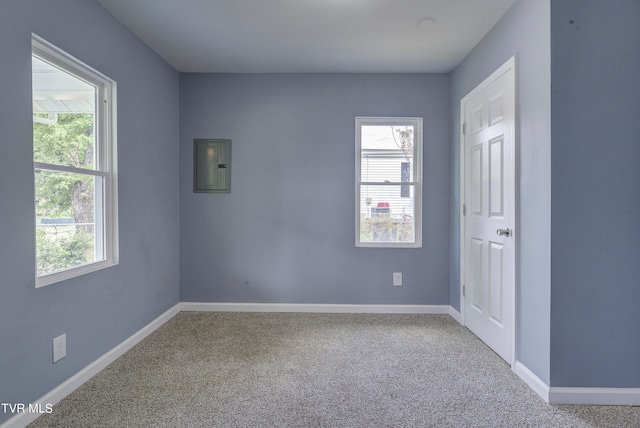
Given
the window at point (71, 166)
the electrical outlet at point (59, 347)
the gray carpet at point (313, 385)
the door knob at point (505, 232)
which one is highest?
the window at point (71, 166)

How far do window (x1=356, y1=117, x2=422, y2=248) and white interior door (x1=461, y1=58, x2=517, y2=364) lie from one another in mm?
535

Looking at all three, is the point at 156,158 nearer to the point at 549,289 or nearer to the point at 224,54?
the point at 224,54

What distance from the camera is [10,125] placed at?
5.65ft

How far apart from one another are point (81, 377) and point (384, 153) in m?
3.12

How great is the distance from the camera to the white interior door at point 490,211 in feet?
7.98

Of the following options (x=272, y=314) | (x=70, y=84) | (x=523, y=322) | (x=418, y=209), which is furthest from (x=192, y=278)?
(x=523, y=322)

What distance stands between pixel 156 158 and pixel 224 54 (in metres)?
1.14

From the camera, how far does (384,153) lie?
369 cm

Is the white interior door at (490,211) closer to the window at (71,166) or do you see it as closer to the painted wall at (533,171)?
the painted wall at (533,171)

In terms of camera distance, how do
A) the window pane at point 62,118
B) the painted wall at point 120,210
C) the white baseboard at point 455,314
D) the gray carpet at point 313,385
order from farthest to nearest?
the white baseboard at point 455,314 < the window pane at point 62,118 < the gray carpet at point 313,385 < the painted wall at point 120,210

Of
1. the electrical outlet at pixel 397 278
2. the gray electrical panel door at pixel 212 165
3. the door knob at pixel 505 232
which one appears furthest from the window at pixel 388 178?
the gray electrical panel door at pixel 212 165
